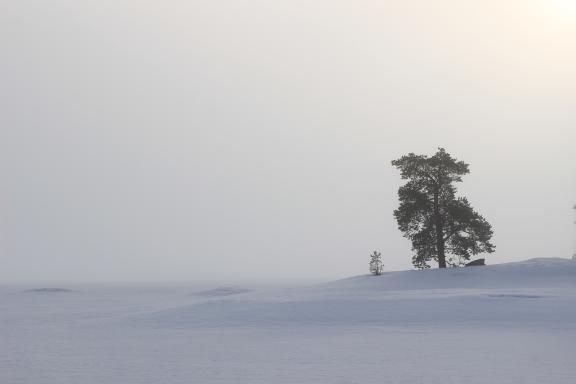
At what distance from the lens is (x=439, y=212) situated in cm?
5538

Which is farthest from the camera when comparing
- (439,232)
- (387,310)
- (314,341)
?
(439,232)

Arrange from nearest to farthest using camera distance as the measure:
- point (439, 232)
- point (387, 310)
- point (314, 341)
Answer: point (314, 341) → point (387, 310) → point (439, 232)

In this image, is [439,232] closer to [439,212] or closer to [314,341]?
[439,212]

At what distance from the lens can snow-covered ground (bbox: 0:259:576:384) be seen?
56.4ft

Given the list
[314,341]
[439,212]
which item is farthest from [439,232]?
[314,341]

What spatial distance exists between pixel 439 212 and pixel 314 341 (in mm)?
33577

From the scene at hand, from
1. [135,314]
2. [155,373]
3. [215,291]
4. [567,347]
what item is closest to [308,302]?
[135,314]

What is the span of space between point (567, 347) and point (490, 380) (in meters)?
6.87

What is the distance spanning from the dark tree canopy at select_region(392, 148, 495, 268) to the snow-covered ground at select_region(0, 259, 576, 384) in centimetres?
1167

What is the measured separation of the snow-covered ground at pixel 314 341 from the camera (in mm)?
17188

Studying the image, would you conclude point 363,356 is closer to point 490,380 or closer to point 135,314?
point 490,380

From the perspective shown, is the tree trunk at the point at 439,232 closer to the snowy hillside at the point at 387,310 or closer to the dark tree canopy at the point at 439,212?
the dark tree canopy at the point at 439,212

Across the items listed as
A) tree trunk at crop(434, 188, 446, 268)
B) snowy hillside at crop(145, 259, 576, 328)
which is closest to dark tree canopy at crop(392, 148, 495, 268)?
tree trunk at crop(434, 188, 446, 268)

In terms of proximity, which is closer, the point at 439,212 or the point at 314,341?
the point at 314,341
